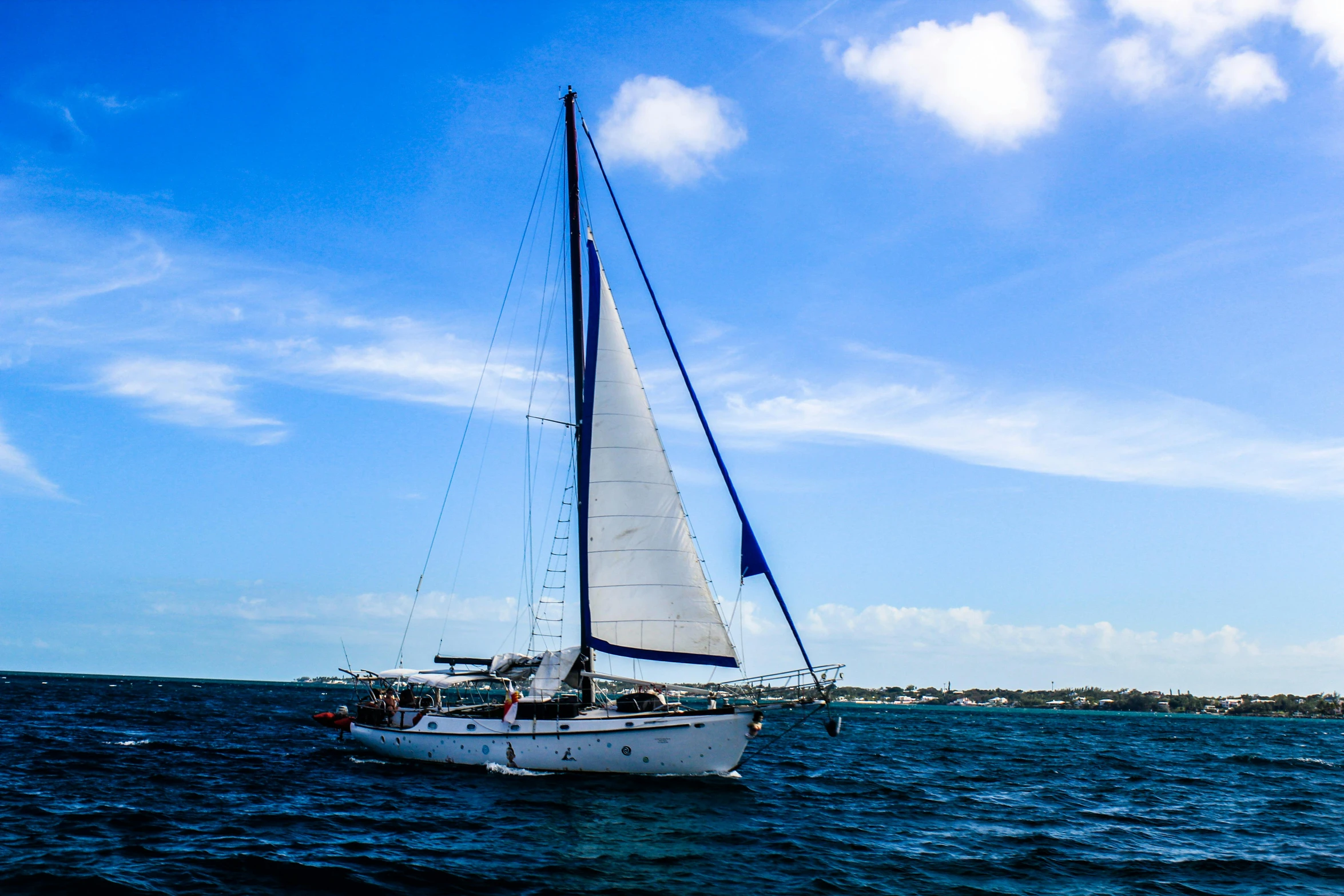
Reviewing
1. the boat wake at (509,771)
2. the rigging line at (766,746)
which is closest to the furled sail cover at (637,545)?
the boat wake at (509,771)

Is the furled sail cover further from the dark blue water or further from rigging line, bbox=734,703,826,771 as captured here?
rigging line, bbox=734,703,826,771

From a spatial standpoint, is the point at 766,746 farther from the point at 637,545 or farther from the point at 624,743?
the point at 637,545

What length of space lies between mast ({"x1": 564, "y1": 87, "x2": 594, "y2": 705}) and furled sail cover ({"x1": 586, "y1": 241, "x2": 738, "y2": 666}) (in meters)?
0.42

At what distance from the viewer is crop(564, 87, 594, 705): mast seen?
28.0m

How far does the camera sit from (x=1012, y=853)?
771 inches

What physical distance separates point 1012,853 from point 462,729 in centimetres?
1802

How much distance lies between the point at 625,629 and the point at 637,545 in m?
2.81

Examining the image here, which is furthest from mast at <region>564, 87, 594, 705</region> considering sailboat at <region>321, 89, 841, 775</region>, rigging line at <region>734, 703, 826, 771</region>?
rigging line at <region>734, 703, 826, 771</region>

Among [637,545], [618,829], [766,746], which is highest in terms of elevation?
[637,545]

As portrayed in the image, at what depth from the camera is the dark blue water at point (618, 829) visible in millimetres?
15695

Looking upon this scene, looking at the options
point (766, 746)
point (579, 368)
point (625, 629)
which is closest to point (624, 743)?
point (625, 629)

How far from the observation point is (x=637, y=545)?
2709cm

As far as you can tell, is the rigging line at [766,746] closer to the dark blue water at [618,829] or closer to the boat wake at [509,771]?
the dark blue water at [618,829]

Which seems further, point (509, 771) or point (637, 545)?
point (509, 771)
